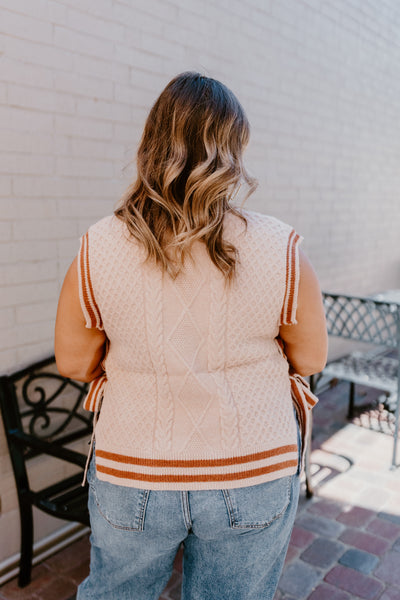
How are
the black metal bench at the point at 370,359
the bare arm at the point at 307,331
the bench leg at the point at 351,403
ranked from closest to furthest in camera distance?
the bare arm at the point at 307,331 < the black metal bench at the point at 370,359 < the bench leg at the point at 351,403

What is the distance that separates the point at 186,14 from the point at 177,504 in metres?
2.91

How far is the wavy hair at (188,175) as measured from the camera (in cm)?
123

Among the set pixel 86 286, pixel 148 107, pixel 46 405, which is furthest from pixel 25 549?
pixel 148 107

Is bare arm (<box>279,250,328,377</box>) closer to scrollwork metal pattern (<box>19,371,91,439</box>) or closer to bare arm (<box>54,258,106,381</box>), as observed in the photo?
bare arm (<box>54,258,106,381</box>)

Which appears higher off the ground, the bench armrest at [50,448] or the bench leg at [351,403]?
the bench armrest at [50,448]

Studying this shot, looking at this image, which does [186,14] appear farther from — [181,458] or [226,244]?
[181,458]

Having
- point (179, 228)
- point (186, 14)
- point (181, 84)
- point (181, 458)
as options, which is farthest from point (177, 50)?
point (181, 458)

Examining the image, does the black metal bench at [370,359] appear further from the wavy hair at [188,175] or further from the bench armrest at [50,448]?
the wavy hair at [188,175]

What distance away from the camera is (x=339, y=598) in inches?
101

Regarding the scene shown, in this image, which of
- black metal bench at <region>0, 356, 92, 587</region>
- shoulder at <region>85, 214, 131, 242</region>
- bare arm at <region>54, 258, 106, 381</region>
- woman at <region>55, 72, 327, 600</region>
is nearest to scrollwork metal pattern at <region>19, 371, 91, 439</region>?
black metal bench at <region>0, 356, 92, 587</region>

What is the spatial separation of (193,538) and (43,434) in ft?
5.34

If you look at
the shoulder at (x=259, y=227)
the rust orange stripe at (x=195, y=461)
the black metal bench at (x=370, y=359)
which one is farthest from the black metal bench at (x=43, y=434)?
the black metal bench at (x=370, y=359)

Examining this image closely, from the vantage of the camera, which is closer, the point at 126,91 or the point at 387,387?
the point at 126,91

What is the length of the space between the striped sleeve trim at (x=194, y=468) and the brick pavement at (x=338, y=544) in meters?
1.57
